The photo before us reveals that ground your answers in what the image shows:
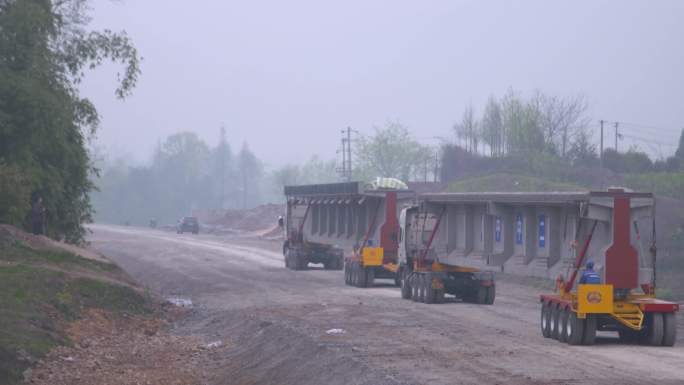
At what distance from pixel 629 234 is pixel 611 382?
5.40 m

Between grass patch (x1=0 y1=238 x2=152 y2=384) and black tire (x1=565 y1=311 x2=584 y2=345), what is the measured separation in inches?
405

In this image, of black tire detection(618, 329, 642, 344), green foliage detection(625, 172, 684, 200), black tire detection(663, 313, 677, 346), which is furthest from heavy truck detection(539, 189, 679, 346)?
green foliage detection(625, 172, 684, 200)

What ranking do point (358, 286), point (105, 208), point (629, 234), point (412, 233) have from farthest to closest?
point (105, 208)
point (358, 286)
point (412, 233)
point (629, 234)

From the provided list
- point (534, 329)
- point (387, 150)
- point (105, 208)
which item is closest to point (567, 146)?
point (387, 150)

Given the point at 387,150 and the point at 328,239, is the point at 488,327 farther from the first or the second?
the point at 387,150

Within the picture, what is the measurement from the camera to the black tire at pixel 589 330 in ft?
62.0

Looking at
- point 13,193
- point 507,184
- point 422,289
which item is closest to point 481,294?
point 422,289

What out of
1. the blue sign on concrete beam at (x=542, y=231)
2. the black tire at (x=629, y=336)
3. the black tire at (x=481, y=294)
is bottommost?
the black tire at (x=629, y=336)

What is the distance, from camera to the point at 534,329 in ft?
73.6

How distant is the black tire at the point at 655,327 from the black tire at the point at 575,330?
1.37 metres

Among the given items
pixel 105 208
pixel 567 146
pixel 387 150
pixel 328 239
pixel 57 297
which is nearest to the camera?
pixel 57 297

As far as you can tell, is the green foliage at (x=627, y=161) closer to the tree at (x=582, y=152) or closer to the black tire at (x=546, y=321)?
the tree at (x=582, y=152)

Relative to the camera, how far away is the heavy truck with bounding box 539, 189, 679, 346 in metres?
18.8

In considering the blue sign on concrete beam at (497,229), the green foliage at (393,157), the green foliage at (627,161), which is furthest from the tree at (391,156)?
the blue sign on concrete beam at (497,229)
